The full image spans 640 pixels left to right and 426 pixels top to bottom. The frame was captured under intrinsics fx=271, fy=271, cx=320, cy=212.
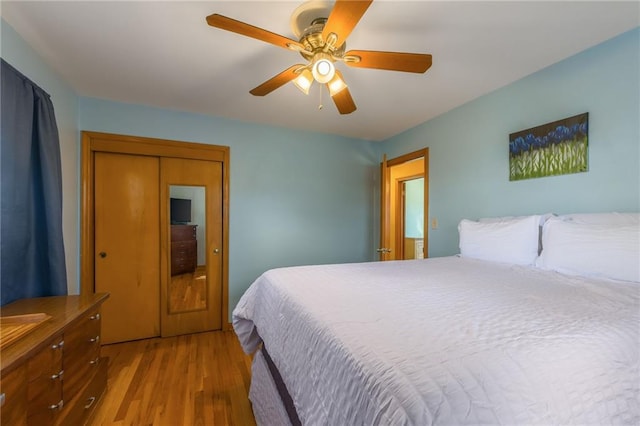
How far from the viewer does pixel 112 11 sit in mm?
1427

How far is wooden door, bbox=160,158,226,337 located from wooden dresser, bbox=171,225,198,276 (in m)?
0.02

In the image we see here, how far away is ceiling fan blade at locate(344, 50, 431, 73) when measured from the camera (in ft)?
4.49

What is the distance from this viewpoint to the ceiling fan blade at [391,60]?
1.37 m

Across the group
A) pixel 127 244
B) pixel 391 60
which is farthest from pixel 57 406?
pixel 391 60

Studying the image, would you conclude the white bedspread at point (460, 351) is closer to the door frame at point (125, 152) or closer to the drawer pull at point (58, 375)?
the drawer pull at point (58, 375)

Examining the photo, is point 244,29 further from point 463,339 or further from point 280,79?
point 463,339

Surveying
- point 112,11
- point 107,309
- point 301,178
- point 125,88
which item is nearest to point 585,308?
point 112,11

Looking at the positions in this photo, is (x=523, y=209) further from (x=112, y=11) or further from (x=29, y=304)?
(x=29, y=304)

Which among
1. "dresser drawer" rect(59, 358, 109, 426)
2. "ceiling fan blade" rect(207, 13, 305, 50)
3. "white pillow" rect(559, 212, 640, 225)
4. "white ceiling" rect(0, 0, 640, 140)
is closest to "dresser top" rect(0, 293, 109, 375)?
"dresser drawer" rect(59, 358, 109, 426)

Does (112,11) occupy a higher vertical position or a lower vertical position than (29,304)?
higher

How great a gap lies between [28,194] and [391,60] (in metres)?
2.20

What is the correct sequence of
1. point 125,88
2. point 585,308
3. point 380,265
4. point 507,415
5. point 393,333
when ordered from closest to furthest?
point 507,415 < point 393,333 < point 585,308 < point 380,265 < point 125,88

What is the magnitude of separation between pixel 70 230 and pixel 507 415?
306cm

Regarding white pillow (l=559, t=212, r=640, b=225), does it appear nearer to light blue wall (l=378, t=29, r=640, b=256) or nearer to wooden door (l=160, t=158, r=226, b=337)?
light blue wall (l=378, t=29, r=640, b=256)
